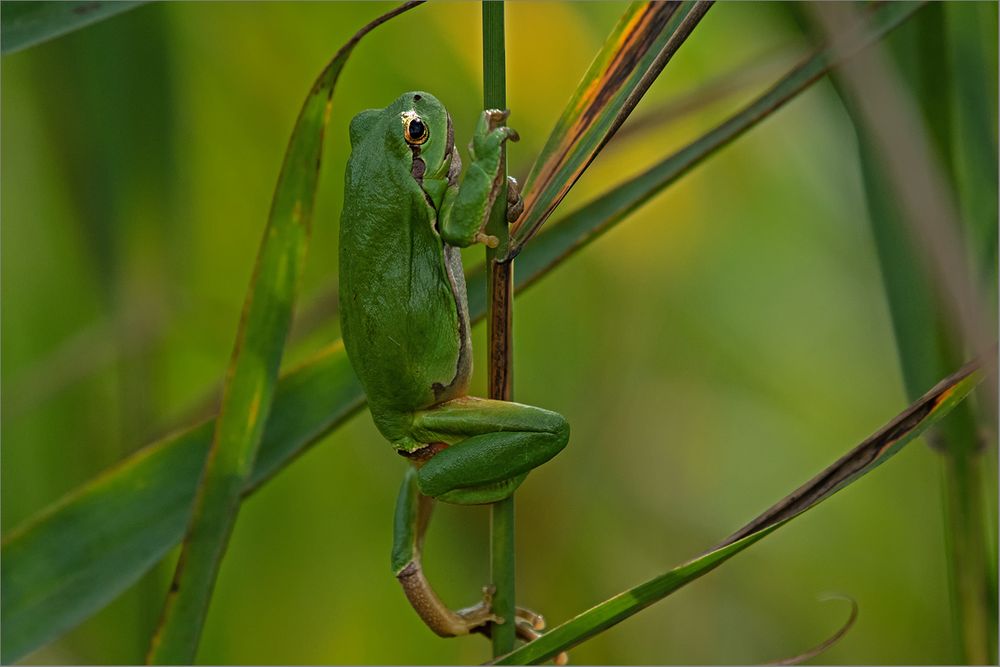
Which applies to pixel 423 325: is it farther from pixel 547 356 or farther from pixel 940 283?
pixel 547 356

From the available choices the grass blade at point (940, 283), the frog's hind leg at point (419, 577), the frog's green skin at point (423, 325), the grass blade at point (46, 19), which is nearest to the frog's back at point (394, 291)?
the frog's green skin at point (423, 325)

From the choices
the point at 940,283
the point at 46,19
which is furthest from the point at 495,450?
the point at 46,19

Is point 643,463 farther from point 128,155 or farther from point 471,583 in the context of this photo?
point 128,155

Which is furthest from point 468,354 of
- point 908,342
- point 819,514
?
point 819,514

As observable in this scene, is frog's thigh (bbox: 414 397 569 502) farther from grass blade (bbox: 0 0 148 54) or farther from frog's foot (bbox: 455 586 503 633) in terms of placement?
grass blade (bbox: 0 0 148 54)

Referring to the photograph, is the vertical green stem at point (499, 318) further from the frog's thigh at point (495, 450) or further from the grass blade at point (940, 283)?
the grass blade at point (940, 283)
